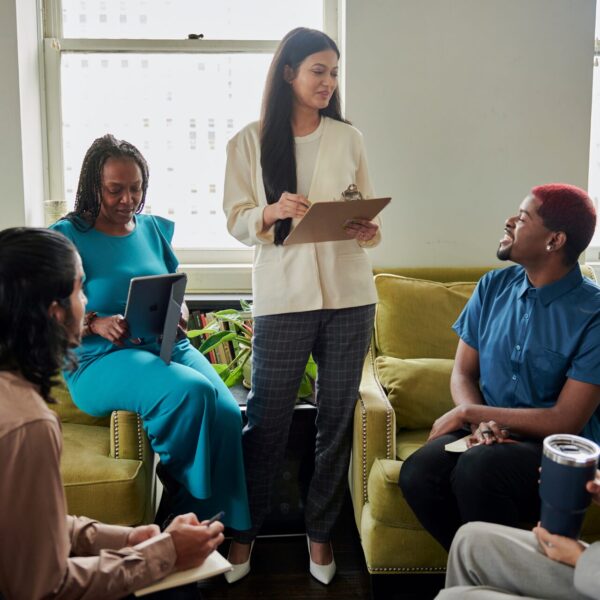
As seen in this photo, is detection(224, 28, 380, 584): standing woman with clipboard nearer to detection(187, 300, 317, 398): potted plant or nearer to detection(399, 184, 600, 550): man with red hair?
detection(187, 300, 317, 398): potted plant

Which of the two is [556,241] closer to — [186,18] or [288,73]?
[288,73]

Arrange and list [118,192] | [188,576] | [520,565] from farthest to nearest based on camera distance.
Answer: [118,192], [520,565], [188,576]

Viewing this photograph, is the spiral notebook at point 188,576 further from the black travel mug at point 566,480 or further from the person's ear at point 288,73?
the person's ear at point 288,73

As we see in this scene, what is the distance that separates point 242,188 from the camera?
93.3 inches

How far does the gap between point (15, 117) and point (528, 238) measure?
201 centimetres

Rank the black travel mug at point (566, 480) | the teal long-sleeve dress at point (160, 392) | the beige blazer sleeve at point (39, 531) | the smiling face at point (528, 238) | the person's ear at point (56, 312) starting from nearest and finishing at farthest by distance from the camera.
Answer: the beige blazer sleeve at point (39, 531), the person's ear at point (56, 312), the black travel mug at point (566, 480), the smiling face at point (528, 238), the teal long-sleeve dress at point (160, 392)

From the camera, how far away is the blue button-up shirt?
201 cm

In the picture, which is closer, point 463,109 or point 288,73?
point 288,73

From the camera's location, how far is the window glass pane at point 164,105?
3.32m

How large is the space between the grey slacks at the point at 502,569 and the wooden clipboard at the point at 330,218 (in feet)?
2.82

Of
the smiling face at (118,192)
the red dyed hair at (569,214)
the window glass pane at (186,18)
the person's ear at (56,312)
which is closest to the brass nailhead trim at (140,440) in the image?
the smiling face at (118,192)

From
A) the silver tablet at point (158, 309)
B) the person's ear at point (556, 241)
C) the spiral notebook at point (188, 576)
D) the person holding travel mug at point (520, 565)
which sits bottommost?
the person holding travel mug at point (520, 565)

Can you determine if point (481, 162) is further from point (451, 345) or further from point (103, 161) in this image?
point (103, 161)

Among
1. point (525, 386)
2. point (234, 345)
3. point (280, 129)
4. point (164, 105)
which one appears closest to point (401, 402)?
Answer: point (525, 386)
